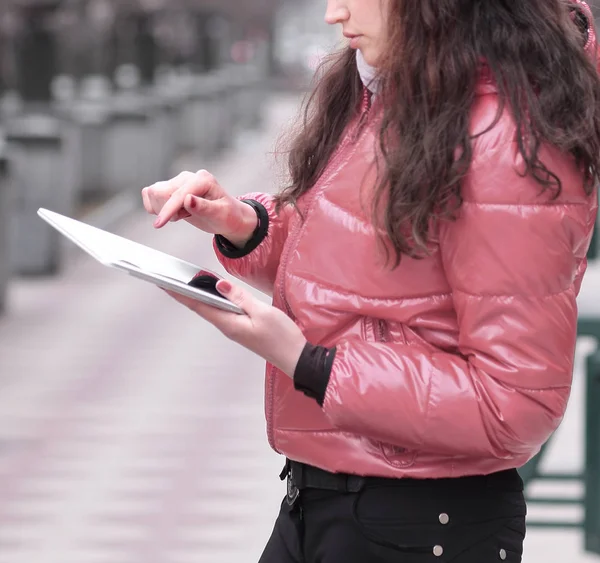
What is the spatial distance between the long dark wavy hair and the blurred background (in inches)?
19.4

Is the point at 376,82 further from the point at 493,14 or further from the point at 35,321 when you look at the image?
the point at 35,321

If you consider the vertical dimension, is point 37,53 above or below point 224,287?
below

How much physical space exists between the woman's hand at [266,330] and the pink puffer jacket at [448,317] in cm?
7

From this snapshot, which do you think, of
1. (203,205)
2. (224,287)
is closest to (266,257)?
(203,205)

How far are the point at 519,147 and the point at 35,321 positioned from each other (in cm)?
862

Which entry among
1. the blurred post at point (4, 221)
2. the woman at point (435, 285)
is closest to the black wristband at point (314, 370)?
the woman at point (435, 285)

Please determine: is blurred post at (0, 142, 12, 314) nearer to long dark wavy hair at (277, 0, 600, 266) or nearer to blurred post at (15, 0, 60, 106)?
blurred post at (15, 0, 60, 106)

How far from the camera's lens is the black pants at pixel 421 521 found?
7.08 ft

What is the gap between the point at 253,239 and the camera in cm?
249

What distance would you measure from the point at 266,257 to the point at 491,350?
0.59 m

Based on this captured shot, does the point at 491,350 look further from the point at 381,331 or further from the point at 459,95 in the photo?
the point at 459,95

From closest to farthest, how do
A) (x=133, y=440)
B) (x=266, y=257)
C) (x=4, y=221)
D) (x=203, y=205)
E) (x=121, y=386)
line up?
(x=203, y=205) → (x=266, y=257) → (x=133, y=440) → (x=121, y=386) → (x=4, y=221)

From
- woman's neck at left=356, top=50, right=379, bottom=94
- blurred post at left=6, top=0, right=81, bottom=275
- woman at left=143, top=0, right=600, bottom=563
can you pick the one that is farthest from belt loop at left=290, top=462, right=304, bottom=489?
blurred post at left=6, top=0, right=81, bottom=275

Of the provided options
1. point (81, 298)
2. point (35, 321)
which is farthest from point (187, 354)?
point (81, 298)
